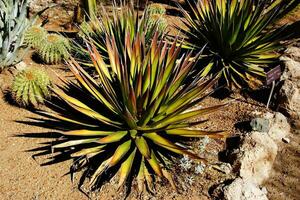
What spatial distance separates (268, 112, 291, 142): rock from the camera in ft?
14.3

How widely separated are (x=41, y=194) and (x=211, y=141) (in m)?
1.76

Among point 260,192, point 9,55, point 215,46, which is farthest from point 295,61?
point 9,55

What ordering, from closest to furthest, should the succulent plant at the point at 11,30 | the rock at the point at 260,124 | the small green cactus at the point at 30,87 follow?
1. the small green cactus at the point at 30,87
2. the rock at the point at 260,124
3. the succulent plant at the point at 11,30

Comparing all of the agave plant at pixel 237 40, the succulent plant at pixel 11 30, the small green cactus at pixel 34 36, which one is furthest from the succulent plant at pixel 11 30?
the agave plant at pixel 237 40

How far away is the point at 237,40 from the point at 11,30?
9.16ft

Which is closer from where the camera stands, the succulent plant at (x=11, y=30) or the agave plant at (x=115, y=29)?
the succulent plant at (x=11, y=30)

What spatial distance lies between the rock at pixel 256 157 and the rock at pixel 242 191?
17cm

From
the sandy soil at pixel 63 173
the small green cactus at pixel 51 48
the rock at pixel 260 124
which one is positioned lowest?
the sandy soil at pixel 63 173

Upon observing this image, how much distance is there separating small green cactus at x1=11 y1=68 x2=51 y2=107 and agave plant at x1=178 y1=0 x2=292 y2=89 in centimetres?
189

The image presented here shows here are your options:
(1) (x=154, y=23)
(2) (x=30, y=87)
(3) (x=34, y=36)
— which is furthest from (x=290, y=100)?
(3) (x=34, y=36)

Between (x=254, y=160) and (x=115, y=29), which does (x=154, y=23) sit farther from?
(x=254, y=160)

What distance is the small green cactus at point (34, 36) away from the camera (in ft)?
16.2

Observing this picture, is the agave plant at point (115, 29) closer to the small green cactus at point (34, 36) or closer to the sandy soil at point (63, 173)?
the small green cactus at point (34, 36)

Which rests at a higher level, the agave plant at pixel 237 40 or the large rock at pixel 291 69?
the agave plant at pixel 237 40
